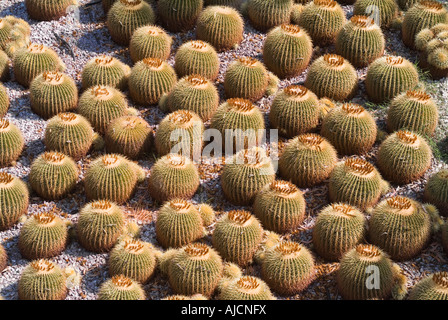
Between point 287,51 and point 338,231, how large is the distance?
3457mm

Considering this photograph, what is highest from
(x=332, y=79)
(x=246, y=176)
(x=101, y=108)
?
(x=332, y=79)

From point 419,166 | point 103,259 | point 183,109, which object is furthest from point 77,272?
point 419,166

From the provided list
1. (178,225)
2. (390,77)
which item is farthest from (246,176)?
(390,77)

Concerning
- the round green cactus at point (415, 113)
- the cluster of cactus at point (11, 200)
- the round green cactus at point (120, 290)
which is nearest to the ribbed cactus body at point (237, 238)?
the round green cactus at point (120, 290)

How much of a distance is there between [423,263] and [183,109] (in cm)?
389

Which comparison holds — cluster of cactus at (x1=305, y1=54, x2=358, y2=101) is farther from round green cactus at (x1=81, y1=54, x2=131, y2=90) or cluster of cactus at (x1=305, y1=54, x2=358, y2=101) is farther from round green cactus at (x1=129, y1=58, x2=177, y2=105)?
round green cactus at (x1=81, y1=54, x2=131, y2=90)

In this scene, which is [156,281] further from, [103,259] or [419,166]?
[419,166]

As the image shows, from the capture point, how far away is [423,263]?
9.68 metres

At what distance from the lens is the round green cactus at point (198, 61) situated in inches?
466

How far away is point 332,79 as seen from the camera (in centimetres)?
1155

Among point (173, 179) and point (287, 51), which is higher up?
point (287, 51)

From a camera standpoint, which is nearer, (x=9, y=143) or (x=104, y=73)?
(x=9, y=143)

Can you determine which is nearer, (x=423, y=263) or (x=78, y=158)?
(x=423, y=263)

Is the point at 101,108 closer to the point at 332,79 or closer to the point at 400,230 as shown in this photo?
the point at 332,79
